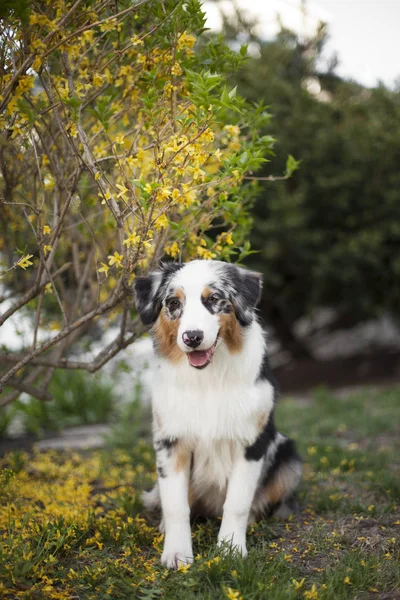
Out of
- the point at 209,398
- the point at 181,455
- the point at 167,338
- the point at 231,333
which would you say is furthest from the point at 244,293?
the point at 181,455

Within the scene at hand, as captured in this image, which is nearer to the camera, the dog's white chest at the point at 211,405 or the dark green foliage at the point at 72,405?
the dog's white chest at the point at 211,405

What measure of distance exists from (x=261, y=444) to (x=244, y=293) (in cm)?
90

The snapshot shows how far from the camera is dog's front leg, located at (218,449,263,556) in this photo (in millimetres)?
3406

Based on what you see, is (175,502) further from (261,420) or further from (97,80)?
(97,80)

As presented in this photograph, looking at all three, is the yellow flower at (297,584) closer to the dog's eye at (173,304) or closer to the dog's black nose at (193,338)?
the dog's black nose at (193,338)

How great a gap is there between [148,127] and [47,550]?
256 centimetres

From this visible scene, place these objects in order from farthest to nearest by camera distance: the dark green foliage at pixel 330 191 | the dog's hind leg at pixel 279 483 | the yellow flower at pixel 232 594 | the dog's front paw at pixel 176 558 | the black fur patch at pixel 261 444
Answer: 1. the dark green foliage at pixel 330 191
2. the dog's hind leg at pixel 279 483
3. the black fur patch at pixel 261 444
4. the dog's front paw at pixel 176 558
5. the yellow flower at pixel 232 594

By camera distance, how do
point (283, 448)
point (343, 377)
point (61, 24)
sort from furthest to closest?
point (343, 377)
point (283, 448)
point (61, 24)

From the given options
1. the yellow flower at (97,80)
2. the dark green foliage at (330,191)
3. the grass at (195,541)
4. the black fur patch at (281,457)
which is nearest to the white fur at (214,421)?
the grass at (195,541)

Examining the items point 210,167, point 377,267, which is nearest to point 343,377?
point 377,267

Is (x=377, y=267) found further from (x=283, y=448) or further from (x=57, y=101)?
(x=57, y=101)

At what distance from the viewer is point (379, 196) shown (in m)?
10.4

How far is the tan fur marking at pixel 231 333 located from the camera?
3368 millimetres

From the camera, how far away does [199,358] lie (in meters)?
3.16
